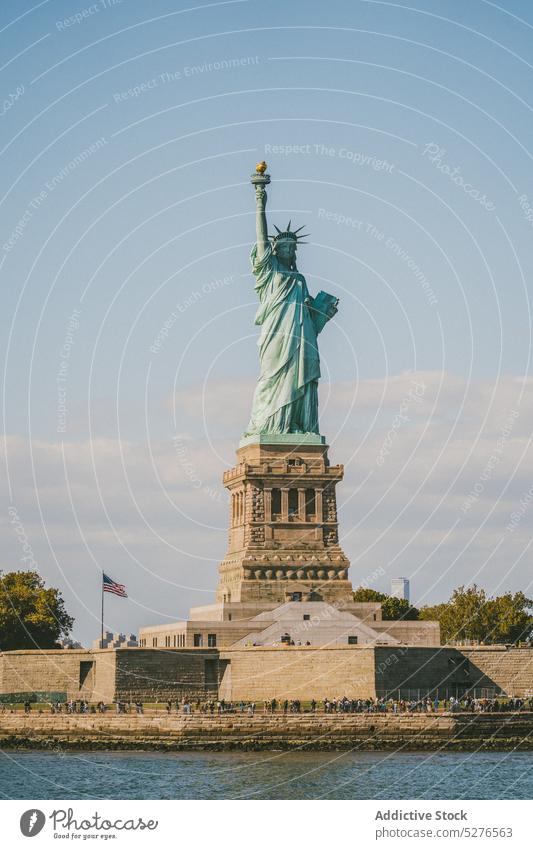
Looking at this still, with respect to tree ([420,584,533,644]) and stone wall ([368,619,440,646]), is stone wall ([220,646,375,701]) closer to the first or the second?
stone wall ([368,619,440,646])

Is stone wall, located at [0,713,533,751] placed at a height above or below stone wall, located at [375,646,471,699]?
below

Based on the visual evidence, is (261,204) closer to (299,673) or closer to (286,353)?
(286,353)

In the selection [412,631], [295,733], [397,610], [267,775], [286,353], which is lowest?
[267,775]

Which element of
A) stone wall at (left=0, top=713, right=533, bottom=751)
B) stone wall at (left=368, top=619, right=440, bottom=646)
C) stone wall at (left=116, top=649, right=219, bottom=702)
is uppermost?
stone wall at (left=368, top=619, right=440, bottom=646)

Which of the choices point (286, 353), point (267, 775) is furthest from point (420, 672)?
point (286, 353)

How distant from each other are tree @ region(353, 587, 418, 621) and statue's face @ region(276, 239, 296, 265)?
1032 inches

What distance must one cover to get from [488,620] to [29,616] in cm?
2974

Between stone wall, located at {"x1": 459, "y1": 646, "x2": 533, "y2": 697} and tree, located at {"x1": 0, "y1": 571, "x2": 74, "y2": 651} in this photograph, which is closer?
stone wall, located at {"x1": 459, "y1": 646, "x2": 533, "y2": 697}

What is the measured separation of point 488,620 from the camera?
120062 mm

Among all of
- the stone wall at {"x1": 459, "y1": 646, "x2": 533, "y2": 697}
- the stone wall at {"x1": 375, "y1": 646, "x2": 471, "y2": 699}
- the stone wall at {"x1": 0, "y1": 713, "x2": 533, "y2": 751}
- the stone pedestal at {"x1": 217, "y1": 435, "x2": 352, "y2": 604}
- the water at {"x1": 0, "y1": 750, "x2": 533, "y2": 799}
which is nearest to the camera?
the water at {"x1": 0, "y1": 750, "x2": 533, "y2": 799}

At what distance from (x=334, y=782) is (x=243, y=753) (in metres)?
10.1

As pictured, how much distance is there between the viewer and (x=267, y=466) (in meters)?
99.2

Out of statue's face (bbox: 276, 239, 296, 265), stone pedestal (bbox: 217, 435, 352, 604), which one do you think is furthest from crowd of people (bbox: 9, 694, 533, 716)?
statue's face (bbox: 276, 239, 296, 265)

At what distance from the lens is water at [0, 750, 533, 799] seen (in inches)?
2591
